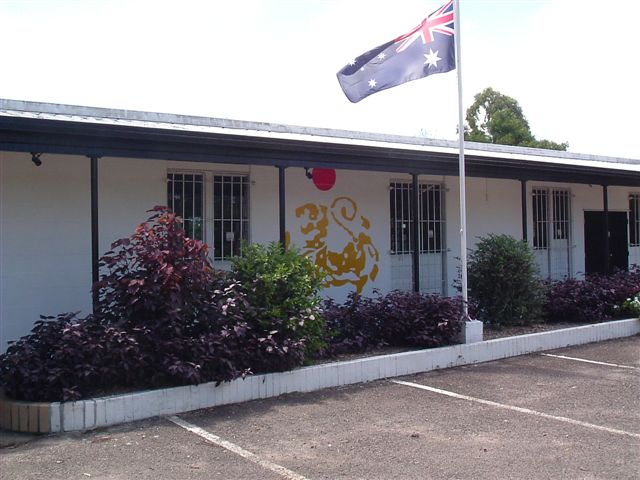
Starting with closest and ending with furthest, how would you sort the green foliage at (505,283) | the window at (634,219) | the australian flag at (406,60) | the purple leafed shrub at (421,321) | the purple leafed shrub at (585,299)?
the purple leafed shrub at (421,321)
the australian flag at (406,60)
the green foliage at (505,283)
the purple leafed shrub at (585,299)
the window at (634,219)

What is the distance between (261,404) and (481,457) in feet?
8.25

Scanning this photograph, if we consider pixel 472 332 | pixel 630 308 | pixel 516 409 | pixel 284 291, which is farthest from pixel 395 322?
pixel 630 308

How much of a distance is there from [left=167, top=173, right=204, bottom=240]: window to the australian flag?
2595mm

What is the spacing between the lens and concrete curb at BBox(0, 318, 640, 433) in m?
5.98

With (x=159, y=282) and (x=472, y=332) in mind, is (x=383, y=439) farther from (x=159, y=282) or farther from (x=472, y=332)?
(x=472, y=332)

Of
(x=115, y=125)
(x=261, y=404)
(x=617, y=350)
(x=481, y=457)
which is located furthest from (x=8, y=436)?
(x=617, y=350)

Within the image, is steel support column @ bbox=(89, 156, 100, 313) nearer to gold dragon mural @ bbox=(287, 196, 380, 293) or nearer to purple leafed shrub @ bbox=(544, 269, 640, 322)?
gold dragon mural @ bbox=(287, 196, 380, 293)

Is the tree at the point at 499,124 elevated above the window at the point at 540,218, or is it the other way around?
the tree at the point at 499,124

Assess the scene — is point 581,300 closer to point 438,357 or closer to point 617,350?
point 617,350

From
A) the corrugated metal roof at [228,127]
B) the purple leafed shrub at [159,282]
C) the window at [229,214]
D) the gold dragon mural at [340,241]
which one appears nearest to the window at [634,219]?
the corrugated metal roof at [228,127]

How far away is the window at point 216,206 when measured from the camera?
31.9 ft

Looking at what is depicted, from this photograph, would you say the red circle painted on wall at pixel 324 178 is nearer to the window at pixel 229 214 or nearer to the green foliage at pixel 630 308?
the window at pixel 229 214

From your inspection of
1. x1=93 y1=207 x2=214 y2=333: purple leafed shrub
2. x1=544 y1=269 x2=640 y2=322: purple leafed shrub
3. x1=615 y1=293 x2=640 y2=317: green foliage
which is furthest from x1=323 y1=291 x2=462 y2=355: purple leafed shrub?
x1=615 y1=293 x2=640 y2=317: green foliage

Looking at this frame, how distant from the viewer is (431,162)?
417 inches
